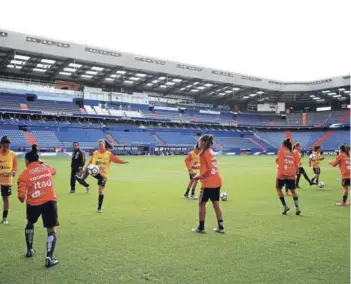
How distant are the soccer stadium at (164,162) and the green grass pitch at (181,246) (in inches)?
1.2

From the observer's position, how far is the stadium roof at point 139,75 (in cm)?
4378

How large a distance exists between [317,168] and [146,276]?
15.0 m

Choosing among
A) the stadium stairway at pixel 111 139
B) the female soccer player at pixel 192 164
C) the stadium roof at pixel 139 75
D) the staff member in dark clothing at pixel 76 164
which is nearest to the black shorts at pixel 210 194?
Answer: the female soccer player at pixel 192 164

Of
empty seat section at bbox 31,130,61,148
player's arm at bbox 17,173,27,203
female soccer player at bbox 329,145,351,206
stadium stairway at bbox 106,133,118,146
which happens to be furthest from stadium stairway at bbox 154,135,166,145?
player's arm at bbox 17,173,27,203

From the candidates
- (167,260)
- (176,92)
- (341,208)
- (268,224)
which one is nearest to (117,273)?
(167,260)

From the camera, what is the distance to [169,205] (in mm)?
11570

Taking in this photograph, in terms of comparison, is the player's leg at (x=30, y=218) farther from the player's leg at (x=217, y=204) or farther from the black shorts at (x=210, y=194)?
the player's leg at (x=217, y=204)

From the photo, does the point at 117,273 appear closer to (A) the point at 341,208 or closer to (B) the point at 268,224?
(B) the point at 268,224

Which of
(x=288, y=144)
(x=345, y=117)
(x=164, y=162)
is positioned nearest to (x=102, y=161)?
(x=288, y=144)

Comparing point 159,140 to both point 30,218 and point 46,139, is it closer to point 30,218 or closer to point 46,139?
point 46,139

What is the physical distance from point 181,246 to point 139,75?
51720mm

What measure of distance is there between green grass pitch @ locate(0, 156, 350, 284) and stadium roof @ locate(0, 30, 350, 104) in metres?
37.3

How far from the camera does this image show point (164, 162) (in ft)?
123

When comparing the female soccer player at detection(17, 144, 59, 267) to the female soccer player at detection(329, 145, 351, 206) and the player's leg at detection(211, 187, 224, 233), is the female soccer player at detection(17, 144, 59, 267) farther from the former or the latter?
the female soccer player at detection(329, 145, 351, 206)
